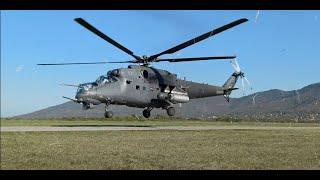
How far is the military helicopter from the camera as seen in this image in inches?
1655

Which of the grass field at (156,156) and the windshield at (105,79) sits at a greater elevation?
the windshield at (105,79)

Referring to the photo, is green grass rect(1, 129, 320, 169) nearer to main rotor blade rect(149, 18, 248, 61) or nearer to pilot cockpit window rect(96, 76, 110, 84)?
main rotor blade rect(149, 18, 248, 61)

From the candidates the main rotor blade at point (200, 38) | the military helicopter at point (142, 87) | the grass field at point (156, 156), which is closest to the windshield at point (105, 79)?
the military helicopter at point (142, 87)

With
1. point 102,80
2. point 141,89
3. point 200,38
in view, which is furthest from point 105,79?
point 200,38

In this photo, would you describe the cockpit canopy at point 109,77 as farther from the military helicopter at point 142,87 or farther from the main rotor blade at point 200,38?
the main rotor blade at point 200,38

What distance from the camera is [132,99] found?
46.3 meters

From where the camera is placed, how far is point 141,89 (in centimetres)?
4684

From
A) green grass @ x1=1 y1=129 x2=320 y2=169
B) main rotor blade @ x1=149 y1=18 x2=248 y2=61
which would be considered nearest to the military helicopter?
main rotor blade @ x1=149 y1=18 x2=248 y2=61

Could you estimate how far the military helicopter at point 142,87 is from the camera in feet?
138

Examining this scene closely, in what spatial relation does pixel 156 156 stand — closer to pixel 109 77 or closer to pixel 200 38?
pixel 200 38
